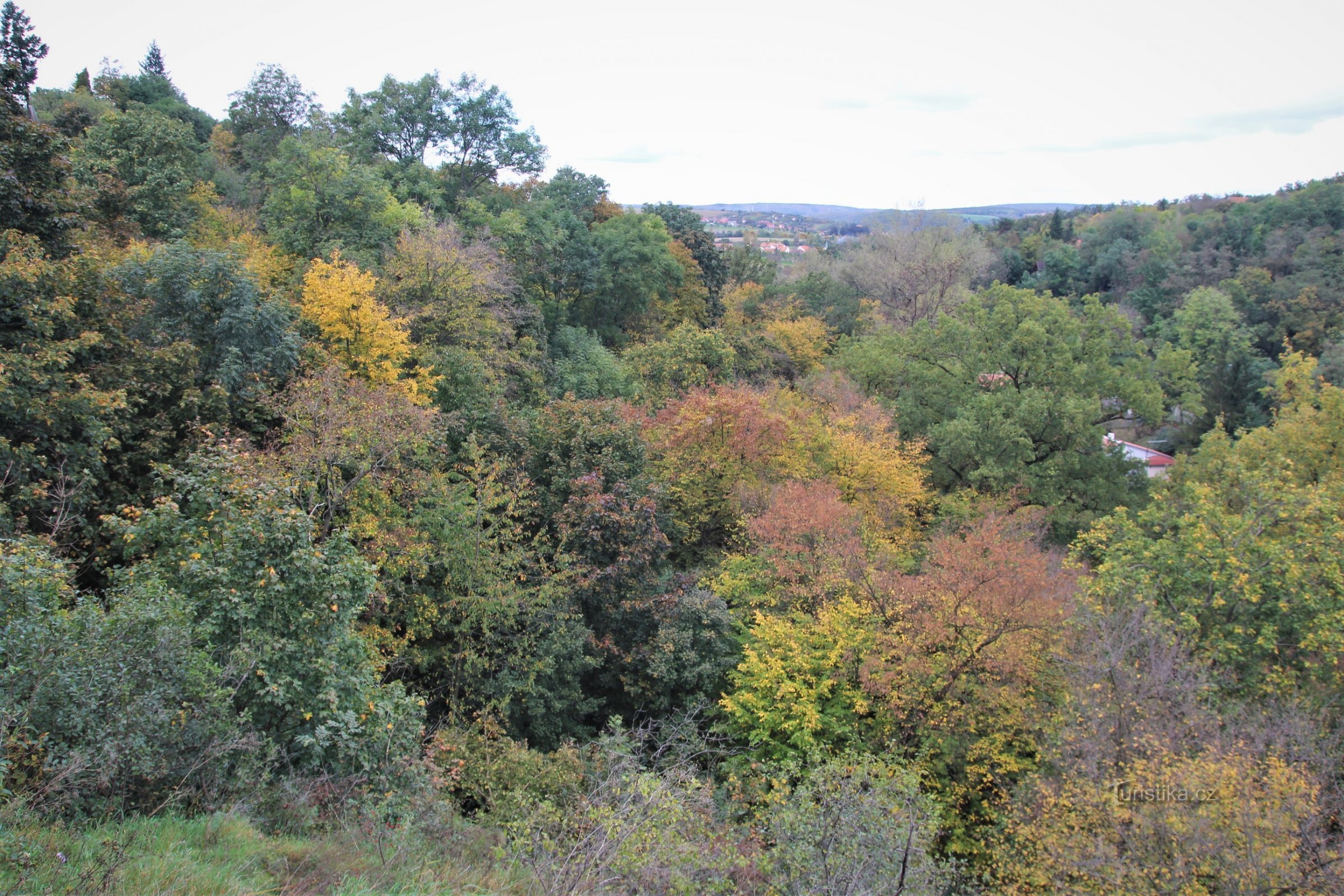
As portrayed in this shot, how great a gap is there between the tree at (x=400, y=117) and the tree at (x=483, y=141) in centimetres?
65

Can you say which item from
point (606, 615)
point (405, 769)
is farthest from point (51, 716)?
point (606, 615)

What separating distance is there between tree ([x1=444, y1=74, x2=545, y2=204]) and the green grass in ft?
106

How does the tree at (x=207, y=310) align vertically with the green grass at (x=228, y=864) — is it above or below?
above

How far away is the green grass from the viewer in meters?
5.36

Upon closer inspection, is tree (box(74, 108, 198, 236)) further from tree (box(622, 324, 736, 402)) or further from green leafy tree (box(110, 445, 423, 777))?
green leafy tree (box(110, 445, 423, 777))

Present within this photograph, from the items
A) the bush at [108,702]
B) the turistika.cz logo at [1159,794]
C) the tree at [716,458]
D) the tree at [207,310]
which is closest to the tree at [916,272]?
the tree at [716,458]

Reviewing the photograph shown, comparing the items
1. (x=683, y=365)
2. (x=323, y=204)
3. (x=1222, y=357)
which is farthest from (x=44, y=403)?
(x=1222, y=357)

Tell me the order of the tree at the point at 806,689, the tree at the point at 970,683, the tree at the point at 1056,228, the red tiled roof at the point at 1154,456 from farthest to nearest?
the tree at the point at 1056,228 < the red tiled roof at the point at 1154,456 < the tree at the point at 806,689 < the tree at the point at 970,683

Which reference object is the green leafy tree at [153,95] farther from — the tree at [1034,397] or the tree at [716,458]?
the tree at [1034,397]

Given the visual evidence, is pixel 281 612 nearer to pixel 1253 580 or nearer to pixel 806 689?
pixel 806 689

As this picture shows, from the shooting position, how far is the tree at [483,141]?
35500 millimetres

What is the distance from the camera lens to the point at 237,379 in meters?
15.5

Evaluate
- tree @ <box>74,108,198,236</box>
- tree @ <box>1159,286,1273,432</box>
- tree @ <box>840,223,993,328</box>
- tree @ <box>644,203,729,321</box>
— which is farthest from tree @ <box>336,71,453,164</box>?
tree @ <box>1159,286,1273,432</box>

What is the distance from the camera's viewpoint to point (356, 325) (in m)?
19.6
